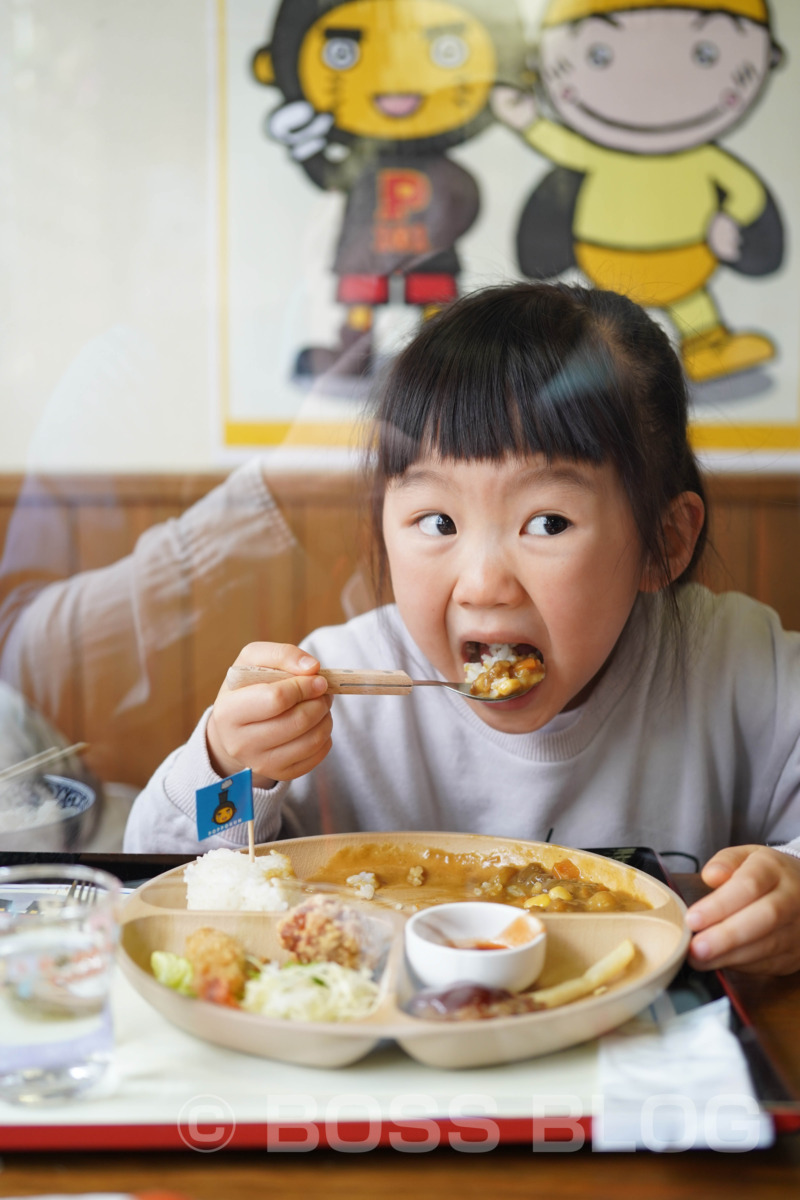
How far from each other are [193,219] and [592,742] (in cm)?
87

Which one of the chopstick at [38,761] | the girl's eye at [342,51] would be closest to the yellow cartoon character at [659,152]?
the girl's eye at [342,51]

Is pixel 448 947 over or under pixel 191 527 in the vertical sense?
under

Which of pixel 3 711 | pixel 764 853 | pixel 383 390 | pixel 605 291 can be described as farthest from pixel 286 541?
pixel 764 853

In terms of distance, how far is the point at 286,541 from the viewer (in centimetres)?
145

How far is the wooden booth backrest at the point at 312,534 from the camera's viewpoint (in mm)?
1372

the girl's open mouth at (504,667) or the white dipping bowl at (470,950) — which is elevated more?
the girl's open mouth at (504,667)

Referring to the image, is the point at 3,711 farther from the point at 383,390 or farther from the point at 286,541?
the point at 383,390

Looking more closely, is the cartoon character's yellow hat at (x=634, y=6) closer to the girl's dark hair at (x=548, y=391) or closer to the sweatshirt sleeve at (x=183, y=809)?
the girl's dark hair at (x=548, y=391)

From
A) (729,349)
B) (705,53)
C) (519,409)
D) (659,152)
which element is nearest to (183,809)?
(519,409)

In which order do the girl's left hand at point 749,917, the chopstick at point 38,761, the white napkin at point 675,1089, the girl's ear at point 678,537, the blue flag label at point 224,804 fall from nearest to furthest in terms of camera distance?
the white napkin at point 675,1089
the girl's left hand at point 749,917
the blue flag label at point 224,804
the girl's ear at point 678,537
the chopstick at point 38,761

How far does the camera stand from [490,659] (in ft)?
3.42

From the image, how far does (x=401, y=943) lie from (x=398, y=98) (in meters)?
1.11

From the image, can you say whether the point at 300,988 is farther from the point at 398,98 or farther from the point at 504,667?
the point at 398,98

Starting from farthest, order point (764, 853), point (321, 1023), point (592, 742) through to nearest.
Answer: point (592, 742) < point (764, 853) < point (321, 1023)
